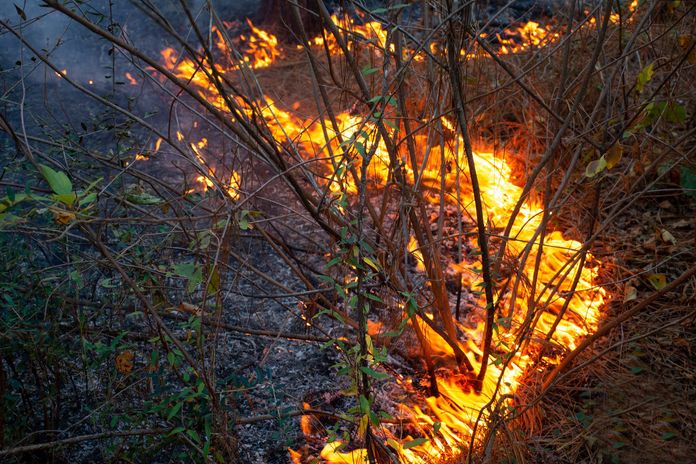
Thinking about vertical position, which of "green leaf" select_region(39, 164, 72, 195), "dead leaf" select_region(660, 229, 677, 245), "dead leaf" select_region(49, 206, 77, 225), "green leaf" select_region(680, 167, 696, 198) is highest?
"green leaf" select_region(680, 167, 696, 198)

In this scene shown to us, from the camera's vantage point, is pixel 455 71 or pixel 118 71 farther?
pixel 118 71

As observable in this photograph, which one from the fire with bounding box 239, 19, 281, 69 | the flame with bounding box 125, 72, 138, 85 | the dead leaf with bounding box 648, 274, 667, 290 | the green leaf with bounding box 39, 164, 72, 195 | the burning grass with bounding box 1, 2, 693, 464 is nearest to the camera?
the green leaf with bounding box 39, 164, 72, 195

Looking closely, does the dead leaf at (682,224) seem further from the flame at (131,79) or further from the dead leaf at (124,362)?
the flame at (131,79)

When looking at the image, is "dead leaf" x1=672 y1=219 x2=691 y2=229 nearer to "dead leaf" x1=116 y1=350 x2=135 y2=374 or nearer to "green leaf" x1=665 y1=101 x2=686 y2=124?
"green leaf" x1=665 y1=101 x2=686 y2=124

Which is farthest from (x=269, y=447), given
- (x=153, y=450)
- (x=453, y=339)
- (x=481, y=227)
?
(x=481, y=227)

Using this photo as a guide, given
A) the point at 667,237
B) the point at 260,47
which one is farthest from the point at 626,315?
the point at 260,47

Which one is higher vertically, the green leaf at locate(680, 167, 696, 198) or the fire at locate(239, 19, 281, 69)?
the fire at locate(239, 19, 281, 69)

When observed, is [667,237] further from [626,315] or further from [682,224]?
[626,315]

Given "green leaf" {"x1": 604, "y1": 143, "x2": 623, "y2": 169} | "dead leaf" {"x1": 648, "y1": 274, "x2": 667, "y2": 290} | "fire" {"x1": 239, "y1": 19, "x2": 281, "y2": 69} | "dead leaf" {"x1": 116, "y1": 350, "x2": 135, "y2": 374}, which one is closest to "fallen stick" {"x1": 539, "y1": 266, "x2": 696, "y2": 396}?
"green leaf" {"x1": 604, "y1": 143, "x2": 623, "y2": 169}

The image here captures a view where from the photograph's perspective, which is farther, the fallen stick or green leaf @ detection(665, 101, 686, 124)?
green leaf @ detection(665, 101, 686, 124)

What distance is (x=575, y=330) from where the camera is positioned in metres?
2.96

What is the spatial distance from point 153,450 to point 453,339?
1259 mm

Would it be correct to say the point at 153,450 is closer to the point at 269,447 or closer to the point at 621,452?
the point at 269,447

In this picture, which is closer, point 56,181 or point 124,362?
point 56,181
